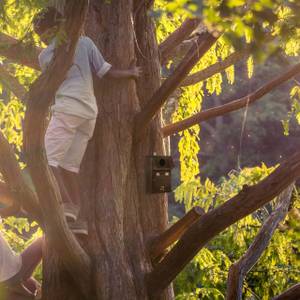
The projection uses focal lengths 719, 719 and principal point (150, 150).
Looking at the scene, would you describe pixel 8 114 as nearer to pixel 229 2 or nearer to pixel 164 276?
pixel 164 276

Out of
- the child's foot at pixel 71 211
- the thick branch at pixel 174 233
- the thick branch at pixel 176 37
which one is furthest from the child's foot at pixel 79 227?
the thick branch at pixel 176 37

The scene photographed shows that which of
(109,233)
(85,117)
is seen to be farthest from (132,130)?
(109,233)

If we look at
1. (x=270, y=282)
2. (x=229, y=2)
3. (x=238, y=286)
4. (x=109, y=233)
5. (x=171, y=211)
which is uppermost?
(x=229, y=2)

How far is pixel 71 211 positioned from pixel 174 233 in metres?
0.60

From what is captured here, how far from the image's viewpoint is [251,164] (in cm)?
2378

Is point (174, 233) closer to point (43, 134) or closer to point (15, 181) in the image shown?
point (15, 181)

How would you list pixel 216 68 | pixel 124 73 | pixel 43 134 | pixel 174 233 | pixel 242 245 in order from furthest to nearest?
pixel 242 245
pixel 216 68
pixel 124 73
pixel 174 233
pixel 43 134

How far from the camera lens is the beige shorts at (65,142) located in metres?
4.13

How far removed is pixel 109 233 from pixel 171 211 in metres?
17.5

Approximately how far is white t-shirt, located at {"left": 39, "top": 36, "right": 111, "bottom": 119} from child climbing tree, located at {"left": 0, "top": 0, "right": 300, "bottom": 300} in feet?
0.64

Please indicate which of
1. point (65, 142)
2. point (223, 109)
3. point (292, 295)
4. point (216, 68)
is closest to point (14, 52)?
point (65, 142)

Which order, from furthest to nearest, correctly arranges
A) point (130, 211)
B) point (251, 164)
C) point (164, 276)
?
point (251, 164)
point (130, 211)
point (164, 276)

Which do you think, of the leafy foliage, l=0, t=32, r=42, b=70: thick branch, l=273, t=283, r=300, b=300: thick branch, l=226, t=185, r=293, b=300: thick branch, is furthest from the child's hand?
the leafy foliage

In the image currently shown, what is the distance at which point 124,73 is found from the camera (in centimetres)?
435
